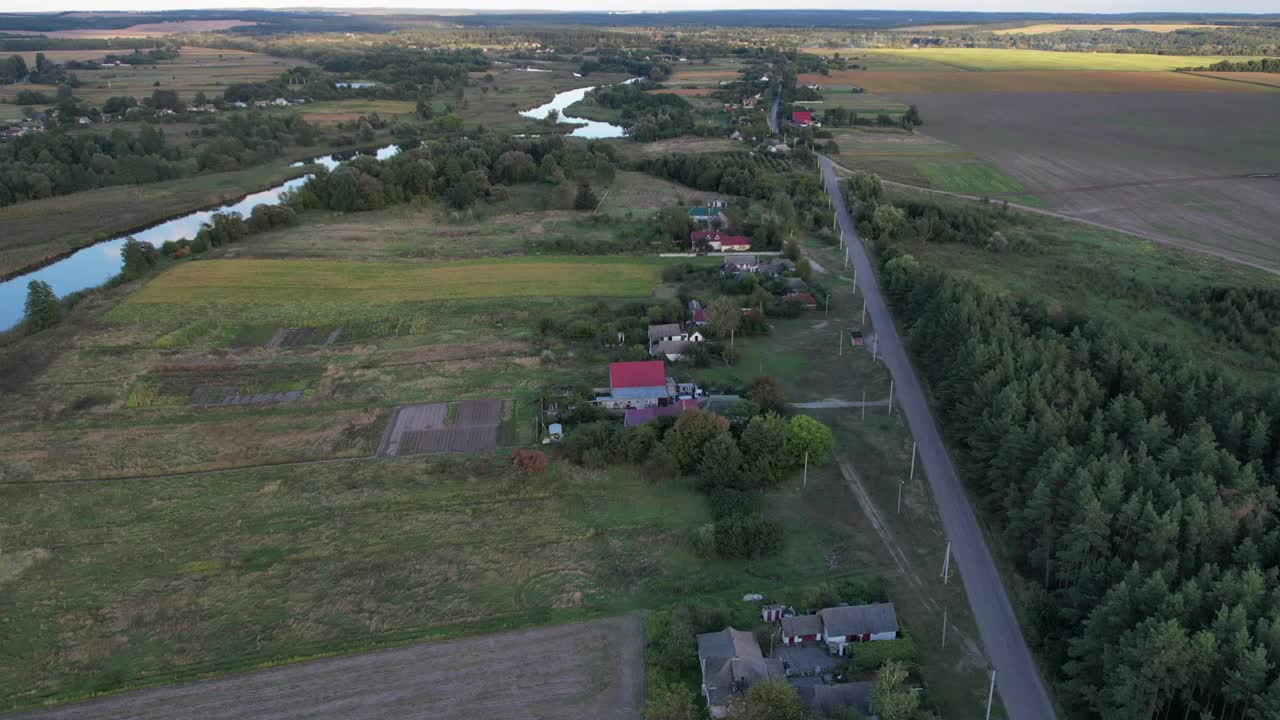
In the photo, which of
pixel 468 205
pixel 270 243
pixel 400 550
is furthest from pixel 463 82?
pixel 400 550

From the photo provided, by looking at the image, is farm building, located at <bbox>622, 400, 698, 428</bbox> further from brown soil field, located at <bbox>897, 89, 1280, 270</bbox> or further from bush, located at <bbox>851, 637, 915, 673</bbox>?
brown soil field, located at <bbox>897, 89, 1280, 270</bbox>

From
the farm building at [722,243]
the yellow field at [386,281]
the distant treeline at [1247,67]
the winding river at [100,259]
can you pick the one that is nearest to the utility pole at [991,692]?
the yellow field at [386,281]

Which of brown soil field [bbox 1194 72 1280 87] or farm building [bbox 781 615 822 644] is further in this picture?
brown soil field [bbox 1194 72 1280 87]

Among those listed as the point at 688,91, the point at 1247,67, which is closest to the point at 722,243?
the point at 688,91

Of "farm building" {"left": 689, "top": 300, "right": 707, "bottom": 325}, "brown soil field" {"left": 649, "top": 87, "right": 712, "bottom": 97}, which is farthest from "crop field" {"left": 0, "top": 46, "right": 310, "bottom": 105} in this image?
"farm building" {"left": 689, "top": 300, "right": 707, "bottom": 325}

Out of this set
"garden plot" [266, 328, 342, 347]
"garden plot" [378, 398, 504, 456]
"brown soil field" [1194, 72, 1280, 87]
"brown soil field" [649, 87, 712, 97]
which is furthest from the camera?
"brown soil field" [649, 87, 712, 97]

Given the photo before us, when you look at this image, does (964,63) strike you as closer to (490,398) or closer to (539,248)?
(539,248)
